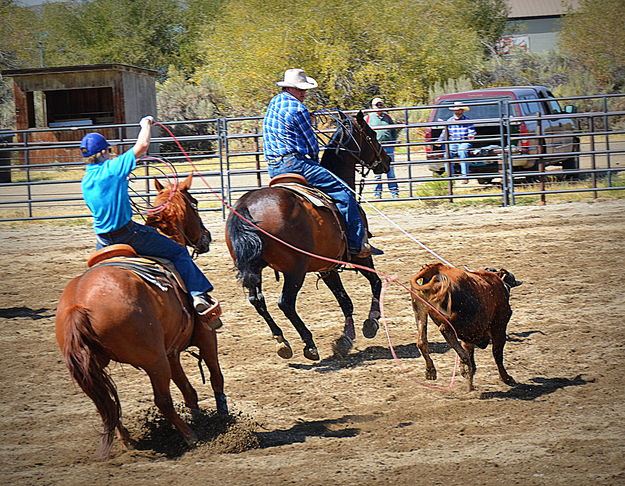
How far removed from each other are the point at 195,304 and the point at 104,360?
75 cm

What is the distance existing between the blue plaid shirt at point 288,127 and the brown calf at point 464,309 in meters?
2.15

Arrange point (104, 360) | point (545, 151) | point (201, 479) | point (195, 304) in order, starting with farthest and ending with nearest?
point (545, 151), point (195, 304), point (104, 360), point (201, 479)

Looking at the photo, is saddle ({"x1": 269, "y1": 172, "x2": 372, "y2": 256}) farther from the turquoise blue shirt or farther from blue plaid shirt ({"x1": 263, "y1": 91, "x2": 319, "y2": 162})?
the turquoise blue shirt

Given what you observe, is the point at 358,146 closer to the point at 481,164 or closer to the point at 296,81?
the point at 296,81

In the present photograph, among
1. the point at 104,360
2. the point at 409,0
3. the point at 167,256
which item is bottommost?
the point at 104,360

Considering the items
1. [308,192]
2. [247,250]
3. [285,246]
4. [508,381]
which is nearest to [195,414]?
[247,250]

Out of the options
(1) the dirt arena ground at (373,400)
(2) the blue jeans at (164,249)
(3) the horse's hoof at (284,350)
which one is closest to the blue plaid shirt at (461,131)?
(1) the dirt arena ground at (373,400)

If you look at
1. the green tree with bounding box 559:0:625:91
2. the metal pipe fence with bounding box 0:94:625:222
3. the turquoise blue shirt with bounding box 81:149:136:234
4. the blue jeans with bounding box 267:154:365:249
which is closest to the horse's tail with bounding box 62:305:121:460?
the turquoise blue shirt with bounding box 81:149:136:234

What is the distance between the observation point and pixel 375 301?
7.33 m

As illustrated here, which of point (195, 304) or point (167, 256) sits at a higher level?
point (167, 256)

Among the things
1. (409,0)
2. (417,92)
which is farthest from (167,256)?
(409,0)

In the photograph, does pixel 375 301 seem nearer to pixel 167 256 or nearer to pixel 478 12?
pixel 167 256

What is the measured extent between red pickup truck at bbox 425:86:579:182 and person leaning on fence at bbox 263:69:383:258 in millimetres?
6565

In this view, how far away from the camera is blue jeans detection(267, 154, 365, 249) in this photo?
7.01 m
